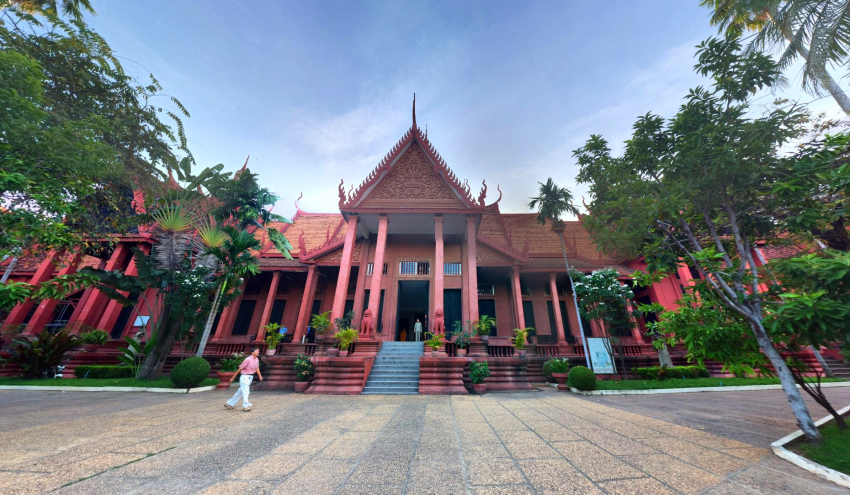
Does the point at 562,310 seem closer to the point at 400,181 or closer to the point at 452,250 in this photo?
the point at 452,250

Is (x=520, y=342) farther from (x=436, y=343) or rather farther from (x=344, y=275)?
(x=344, y=275)

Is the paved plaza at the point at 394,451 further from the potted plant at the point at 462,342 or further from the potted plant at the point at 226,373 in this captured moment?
the potted plant at the point at 226,373

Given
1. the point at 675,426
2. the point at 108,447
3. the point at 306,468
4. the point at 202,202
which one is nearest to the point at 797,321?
the point at 675,426

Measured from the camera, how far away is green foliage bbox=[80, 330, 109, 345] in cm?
1156

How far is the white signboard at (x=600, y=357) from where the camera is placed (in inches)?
391

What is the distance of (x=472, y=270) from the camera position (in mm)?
11250

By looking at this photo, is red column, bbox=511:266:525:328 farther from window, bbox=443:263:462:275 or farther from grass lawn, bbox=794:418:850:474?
grass lawn, bbox=794:418:850:474

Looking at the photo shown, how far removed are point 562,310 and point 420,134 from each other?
12.9m

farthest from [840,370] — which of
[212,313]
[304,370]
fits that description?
[212,313]

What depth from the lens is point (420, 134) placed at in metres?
13.2

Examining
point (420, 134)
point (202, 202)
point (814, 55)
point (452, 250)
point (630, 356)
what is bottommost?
point (630, 356)

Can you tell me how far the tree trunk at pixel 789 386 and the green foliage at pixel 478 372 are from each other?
6128 millimetres

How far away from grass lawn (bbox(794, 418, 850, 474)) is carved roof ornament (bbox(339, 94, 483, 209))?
32.2ft

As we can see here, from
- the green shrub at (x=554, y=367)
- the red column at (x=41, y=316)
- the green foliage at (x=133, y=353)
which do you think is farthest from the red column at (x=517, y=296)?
the red column at (x=41, y=316)
